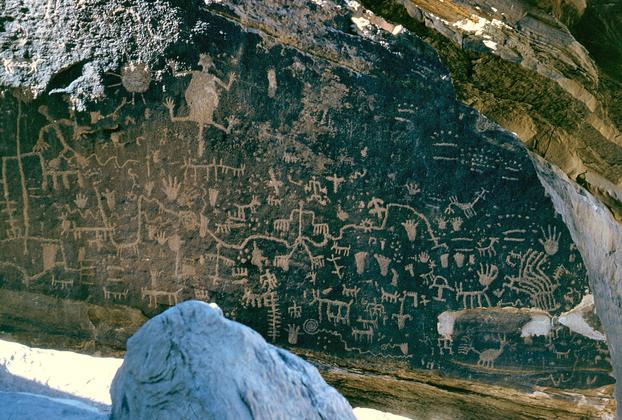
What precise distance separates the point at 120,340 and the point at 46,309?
33cm

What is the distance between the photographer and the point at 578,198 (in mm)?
3656

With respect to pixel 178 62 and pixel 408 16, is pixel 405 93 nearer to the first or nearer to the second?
pixel 408 16

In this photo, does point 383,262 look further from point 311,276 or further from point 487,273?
point 487,273

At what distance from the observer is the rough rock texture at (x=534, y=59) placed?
3717 mm

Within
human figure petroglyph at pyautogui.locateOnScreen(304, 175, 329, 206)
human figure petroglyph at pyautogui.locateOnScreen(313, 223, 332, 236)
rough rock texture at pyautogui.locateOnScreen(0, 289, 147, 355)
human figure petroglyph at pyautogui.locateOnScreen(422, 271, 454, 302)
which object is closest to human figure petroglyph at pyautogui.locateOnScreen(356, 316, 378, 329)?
human figure petroglyph at pyautogui.locateOnScreen(422, 271, 454, 302)

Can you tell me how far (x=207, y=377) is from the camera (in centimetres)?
178

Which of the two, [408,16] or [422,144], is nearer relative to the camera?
[422,144]

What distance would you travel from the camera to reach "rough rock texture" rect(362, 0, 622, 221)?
372cm

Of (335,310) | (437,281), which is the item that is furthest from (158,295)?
(437,281)

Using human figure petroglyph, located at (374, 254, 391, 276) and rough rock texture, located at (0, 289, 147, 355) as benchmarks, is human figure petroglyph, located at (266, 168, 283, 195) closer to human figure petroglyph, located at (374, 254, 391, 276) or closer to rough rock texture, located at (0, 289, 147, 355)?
human figure petroglyph, located at (374, 254, 391, 276)

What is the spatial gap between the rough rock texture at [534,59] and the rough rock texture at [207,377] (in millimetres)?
2222

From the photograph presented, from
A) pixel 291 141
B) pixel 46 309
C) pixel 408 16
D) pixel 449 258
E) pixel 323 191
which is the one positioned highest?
pixel 408 16

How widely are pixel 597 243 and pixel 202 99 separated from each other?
1979 millimetres

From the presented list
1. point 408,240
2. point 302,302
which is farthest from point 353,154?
point 302,302
